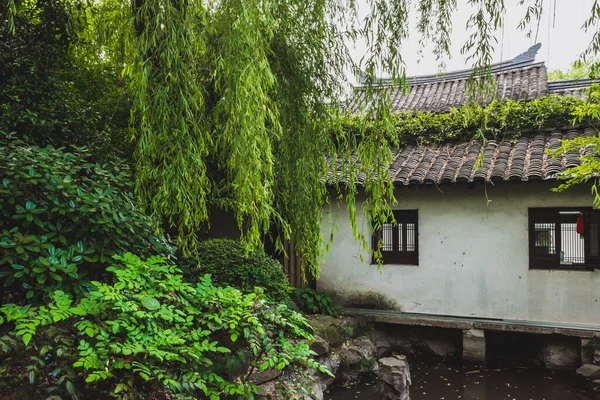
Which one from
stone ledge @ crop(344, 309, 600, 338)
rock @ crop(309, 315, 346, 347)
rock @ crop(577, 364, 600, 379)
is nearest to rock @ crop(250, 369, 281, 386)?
rock @ crop(309, 315, 346, 347)

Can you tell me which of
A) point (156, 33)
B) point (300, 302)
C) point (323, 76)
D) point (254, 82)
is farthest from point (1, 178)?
point (300, 302)

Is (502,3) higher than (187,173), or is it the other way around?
(502,3)

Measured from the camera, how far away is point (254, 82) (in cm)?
291

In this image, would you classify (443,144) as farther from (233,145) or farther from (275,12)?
(233,145)

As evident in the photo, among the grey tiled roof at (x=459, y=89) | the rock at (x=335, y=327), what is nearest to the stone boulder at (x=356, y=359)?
the rock at (x=335, y=327)

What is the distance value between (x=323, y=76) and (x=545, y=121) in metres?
4.99

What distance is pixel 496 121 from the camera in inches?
292

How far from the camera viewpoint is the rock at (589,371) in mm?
5773

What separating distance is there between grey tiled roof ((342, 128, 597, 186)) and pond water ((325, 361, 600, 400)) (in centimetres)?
272

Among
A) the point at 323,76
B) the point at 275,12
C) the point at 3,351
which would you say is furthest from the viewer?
the point at 323,76

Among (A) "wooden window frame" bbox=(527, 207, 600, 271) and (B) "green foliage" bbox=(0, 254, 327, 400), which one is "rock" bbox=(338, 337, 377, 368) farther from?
(B) "green foliage" bbox=(0, 254, 327, 400)

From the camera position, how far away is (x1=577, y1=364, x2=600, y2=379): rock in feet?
18.9

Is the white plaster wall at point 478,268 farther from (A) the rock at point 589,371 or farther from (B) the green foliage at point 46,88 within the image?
(B) the green foliage at point 46,88

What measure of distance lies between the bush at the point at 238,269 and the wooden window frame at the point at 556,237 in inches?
151
